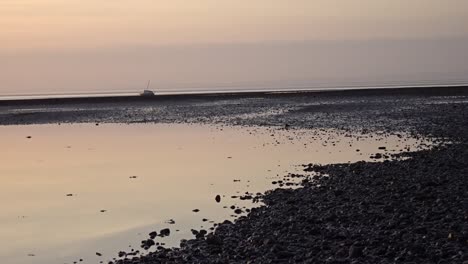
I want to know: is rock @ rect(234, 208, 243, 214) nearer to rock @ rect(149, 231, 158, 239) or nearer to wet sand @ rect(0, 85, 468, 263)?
wet sand @ rect(0, 85, 468, 263)

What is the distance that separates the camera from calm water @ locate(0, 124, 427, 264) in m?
13.7

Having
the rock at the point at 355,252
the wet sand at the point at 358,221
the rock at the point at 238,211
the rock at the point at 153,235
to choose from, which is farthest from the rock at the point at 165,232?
the rock at the point at 355,252

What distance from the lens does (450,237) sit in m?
10.6

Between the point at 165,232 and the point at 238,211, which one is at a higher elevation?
the point at 238,211

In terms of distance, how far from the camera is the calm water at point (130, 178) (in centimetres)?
1373

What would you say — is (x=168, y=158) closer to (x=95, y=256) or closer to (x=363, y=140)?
(x=363, y=140)

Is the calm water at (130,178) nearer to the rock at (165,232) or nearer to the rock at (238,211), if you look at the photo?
the rock at (165,232)

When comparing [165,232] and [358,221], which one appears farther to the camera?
[165,232]

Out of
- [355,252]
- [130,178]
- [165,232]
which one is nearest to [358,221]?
[355,252]

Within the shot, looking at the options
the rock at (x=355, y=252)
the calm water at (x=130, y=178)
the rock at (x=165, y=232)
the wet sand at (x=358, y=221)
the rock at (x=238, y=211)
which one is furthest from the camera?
the rock at (x=238, y=211)

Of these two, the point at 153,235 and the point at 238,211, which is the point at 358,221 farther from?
the point at 153,235

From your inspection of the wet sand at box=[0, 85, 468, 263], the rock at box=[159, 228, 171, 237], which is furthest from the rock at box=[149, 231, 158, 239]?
the wet sand at box=[0, 85, 468, 263]

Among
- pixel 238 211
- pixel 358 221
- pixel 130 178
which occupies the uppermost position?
pixel 358 221

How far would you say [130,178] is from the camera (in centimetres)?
2150
